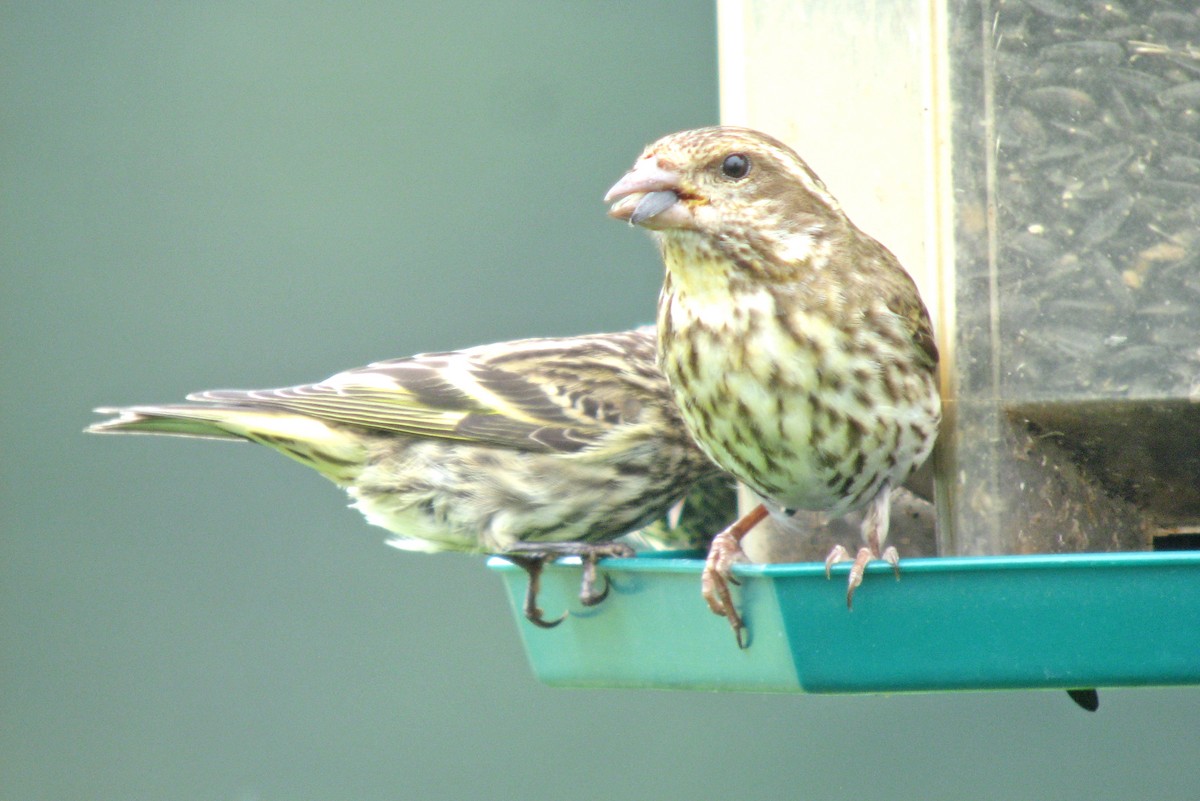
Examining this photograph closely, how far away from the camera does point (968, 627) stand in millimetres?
3277

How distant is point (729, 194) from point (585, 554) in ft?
2.65

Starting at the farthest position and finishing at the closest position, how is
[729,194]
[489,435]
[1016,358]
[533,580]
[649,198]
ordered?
[489,435], [533,580], [1016,358], [729,194], [649,198]

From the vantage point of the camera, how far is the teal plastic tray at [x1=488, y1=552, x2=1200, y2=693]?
320 centimetres

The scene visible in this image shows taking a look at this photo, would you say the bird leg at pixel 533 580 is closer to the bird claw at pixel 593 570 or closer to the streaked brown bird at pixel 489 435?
the bird claw at pixel 593 570

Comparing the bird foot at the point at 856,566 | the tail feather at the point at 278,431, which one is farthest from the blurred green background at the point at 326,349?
the bird foot at the point at 856,566

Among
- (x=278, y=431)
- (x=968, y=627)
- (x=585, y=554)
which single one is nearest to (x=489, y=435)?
(x=278, y=431)

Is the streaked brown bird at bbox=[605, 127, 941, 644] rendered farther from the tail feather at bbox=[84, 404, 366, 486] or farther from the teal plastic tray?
the tail feather at bbox=[84, 404, 366, 486]

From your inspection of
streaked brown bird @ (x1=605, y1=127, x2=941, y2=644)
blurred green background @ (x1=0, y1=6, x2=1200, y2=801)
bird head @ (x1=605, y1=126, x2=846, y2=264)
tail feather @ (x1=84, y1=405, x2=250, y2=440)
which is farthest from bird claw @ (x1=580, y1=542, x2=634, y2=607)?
blurred green background @ (x1=0, y1=6, x2=1200, y2=801)

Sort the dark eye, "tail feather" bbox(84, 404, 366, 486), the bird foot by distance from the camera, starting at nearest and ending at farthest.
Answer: the bird foot < the dark eye < "tail feather" bbox(84, 404, 366, 486)

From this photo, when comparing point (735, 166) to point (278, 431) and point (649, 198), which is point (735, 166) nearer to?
point (649, 198)

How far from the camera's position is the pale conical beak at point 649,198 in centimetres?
373

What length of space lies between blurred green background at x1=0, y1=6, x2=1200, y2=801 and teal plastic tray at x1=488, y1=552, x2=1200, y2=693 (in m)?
4.62

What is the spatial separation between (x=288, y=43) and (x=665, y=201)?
547cm

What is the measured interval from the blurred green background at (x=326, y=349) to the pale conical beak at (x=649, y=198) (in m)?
4.48
